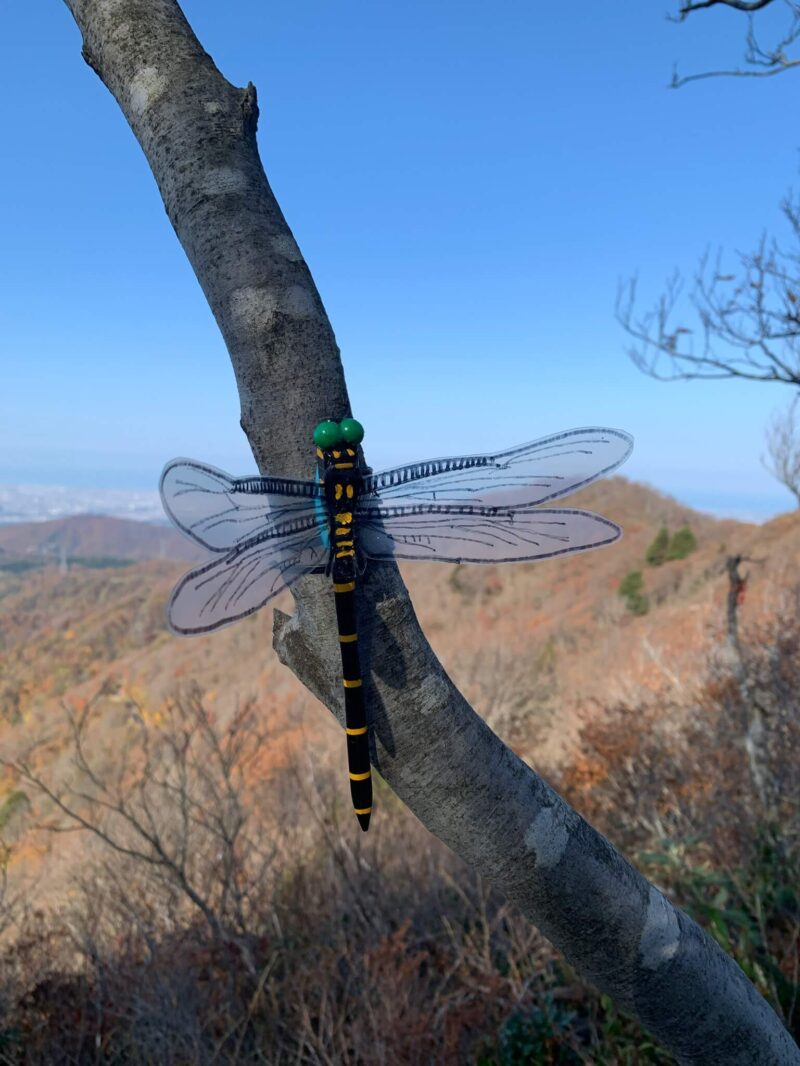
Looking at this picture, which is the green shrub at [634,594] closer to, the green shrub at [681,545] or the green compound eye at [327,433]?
the green shrub at [681,545]

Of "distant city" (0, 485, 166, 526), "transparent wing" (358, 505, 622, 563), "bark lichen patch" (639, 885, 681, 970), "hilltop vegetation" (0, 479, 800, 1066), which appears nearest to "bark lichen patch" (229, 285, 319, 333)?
"transparent wing" (358, 505, 622, 563)

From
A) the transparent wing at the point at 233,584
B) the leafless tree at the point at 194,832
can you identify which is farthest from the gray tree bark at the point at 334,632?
the leafless tree at the point at 194,832

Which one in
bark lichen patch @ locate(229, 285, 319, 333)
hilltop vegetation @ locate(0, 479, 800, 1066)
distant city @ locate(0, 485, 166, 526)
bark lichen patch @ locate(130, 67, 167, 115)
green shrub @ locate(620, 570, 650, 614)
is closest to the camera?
bark lichen patch @ locate(229, 285, 319, 333)

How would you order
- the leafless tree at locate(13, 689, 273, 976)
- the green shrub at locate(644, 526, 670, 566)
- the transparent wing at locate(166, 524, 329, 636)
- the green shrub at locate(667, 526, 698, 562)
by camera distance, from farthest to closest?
the green shrub at locate(644, 526, 670, 566) → the green shrub at locate(667, 526, 698, 562) → the leafless tree at locate(13, 689, 273, 976) → the transparent wing at locate(166, 524, 329, 636)

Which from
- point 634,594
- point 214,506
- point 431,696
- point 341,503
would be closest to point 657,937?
point 431,696

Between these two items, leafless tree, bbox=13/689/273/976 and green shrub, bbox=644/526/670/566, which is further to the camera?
green shrub, bbox=644/526/670/566

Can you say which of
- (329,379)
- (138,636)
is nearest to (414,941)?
(329,379)

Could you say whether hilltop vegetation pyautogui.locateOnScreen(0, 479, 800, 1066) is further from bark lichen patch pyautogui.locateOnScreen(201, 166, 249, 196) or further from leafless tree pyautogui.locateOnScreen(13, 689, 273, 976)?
bark lichen patch pyautogui.locateOnScreen(201, 166, 249, 196)

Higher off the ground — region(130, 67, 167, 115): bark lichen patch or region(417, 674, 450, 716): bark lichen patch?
region(130, 67, 167, 115): bark lichen patch
